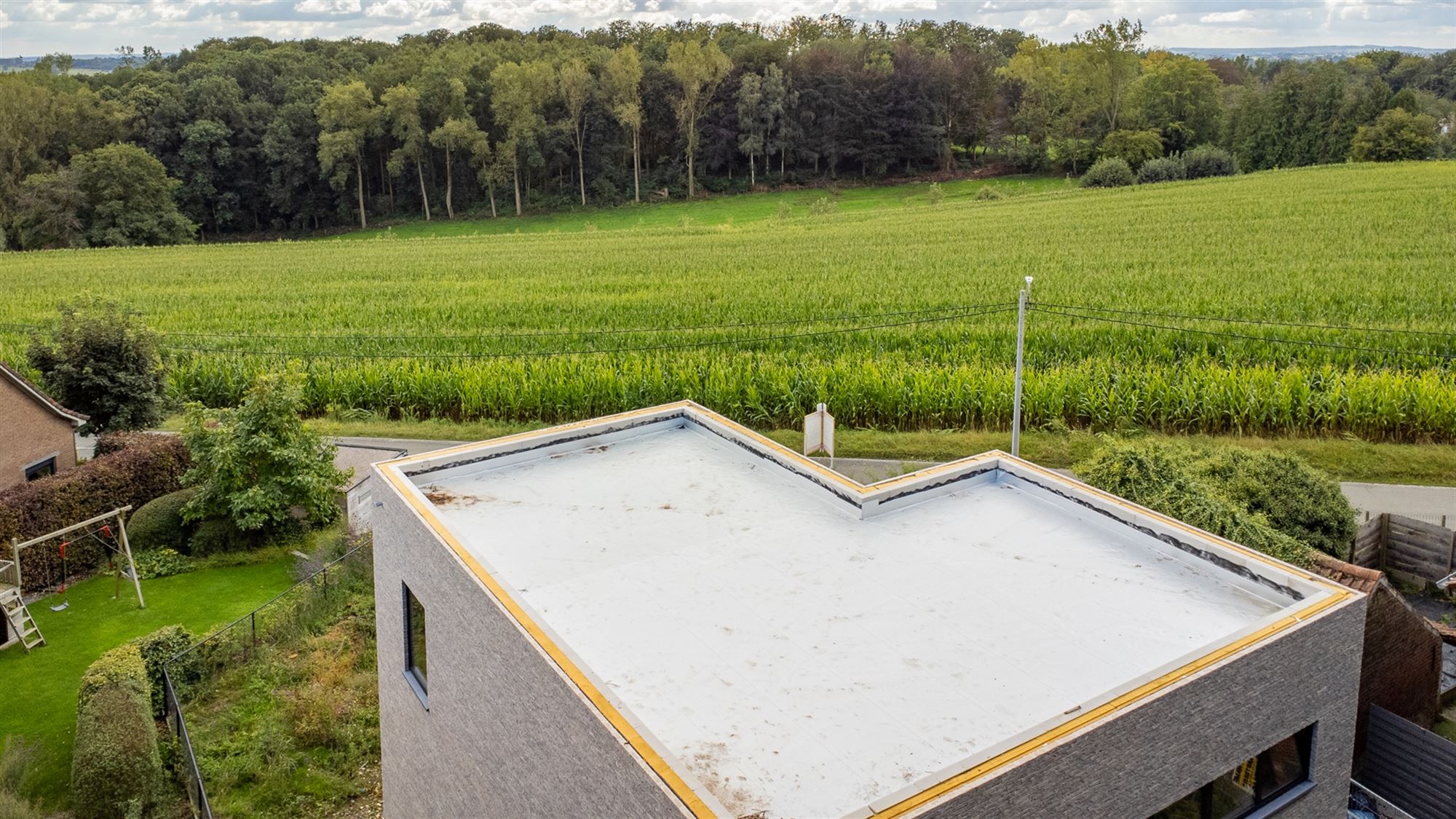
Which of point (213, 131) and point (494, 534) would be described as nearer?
point (494, 534)

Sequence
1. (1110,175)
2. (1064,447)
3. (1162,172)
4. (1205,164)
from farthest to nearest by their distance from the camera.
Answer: (1110,175) → (1205,164) → (1162,172) → (1064,447)

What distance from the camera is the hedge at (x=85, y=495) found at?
17.5m

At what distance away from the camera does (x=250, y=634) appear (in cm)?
1531

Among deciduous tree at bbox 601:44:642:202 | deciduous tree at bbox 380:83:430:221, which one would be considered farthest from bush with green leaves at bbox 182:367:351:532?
deciduous tree at bbox 601:44:642:202

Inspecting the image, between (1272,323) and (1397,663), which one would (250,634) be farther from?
(1272,323)

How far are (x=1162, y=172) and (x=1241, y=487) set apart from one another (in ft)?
209

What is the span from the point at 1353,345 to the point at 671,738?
76.5ft

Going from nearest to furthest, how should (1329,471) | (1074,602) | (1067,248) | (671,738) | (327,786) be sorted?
1. (671,738)
2. (1074,602)
3. (327,786)
4. (1329,471)
5. (1067,248)

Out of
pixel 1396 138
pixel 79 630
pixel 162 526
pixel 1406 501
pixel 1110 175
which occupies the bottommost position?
pixel 79 630

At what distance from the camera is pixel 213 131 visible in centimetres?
8100

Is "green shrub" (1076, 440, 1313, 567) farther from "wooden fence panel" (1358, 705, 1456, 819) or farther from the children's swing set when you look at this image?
the children's swing set

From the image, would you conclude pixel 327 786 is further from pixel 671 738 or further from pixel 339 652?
pixel 671 738

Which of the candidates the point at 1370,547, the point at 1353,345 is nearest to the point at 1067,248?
the point at 1353,345

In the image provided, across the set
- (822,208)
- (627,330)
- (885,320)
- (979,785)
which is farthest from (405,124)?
(979,785)
